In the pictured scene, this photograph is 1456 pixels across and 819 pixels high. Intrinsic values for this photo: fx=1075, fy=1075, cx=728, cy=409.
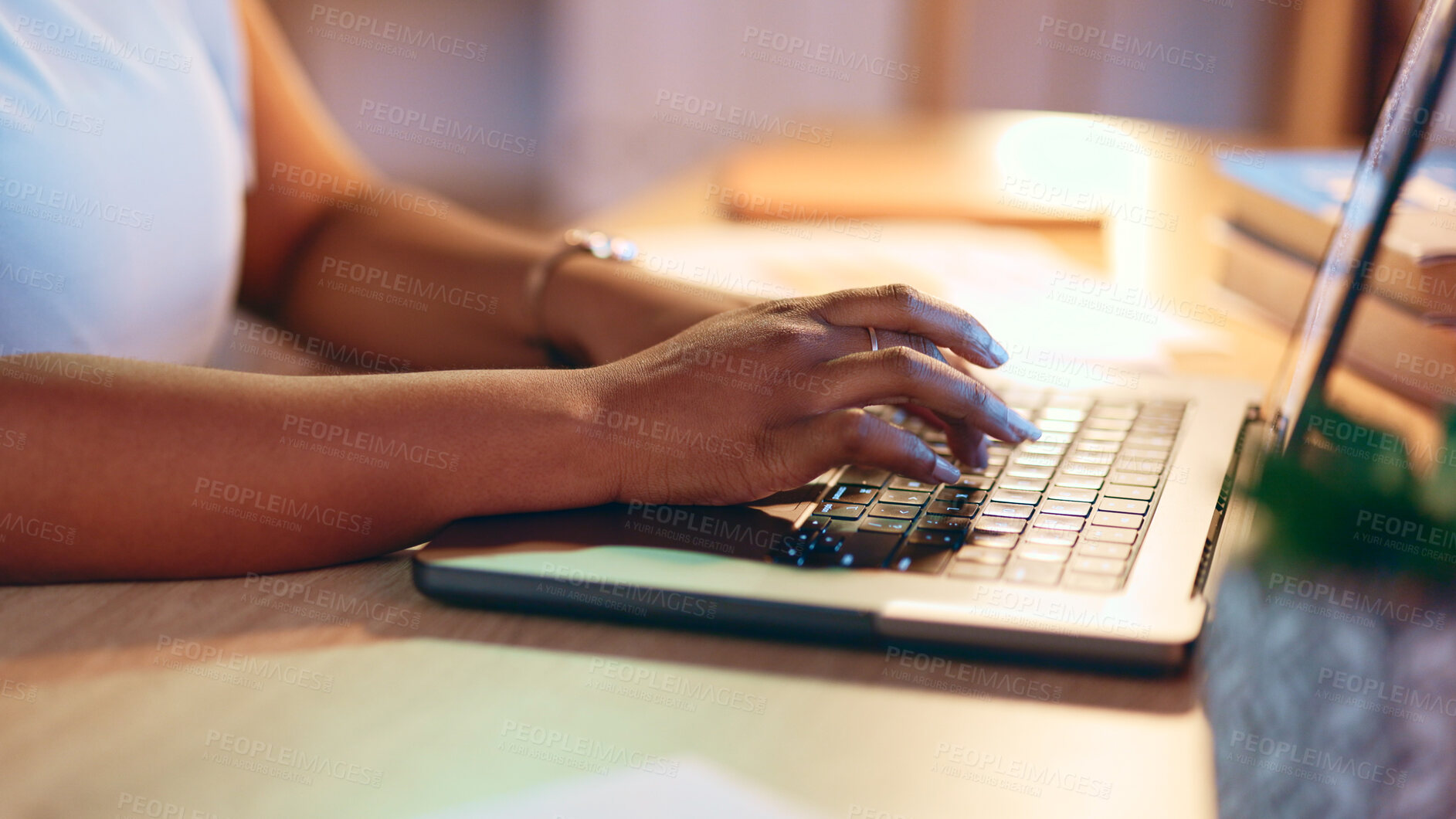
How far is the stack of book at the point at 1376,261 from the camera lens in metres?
0.66

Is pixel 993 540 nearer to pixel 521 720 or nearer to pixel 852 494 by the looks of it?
pixel 852 494

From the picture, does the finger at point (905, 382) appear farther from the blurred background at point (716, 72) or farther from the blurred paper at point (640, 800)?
the blurred background at point (716, 72)

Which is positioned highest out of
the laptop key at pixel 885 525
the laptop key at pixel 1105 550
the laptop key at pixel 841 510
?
the laptop key at pixel 1105 550

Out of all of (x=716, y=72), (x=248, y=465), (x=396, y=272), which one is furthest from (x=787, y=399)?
(x=716, y=72)

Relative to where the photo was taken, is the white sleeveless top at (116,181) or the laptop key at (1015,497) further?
the white sleeveless top at (116,181)

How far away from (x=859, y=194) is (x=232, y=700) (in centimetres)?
99

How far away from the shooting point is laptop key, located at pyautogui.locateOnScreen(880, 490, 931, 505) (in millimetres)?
522

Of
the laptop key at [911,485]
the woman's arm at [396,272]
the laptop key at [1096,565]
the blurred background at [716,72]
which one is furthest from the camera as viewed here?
the blurred background at [716,72]

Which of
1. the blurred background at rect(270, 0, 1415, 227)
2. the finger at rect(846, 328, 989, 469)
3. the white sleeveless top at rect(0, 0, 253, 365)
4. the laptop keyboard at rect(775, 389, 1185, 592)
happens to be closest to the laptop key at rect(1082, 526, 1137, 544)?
the laptop keyboard at rect(775, 389, 1185, 592)

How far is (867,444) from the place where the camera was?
51cm

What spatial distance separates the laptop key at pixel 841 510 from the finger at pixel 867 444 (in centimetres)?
2

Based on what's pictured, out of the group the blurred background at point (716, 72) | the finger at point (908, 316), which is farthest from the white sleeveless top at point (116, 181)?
the blurred background at point (716, 72)

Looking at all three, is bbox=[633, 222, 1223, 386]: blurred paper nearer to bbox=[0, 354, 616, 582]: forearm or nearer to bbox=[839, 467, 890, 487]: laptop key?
bbox=[839, 467, 890, 487]: laptop key

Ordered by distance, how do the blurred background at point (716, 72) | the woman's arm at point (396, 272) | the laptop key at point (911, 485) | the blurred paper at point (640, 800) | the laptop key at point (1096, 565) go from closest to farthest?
the blurred paper at point (640, 800) < the laptop key at point (1096, 565) < the laptop key at point (911, 485) < the woman's arm at point (396, 272) < the blurred background at point (716, 72)
